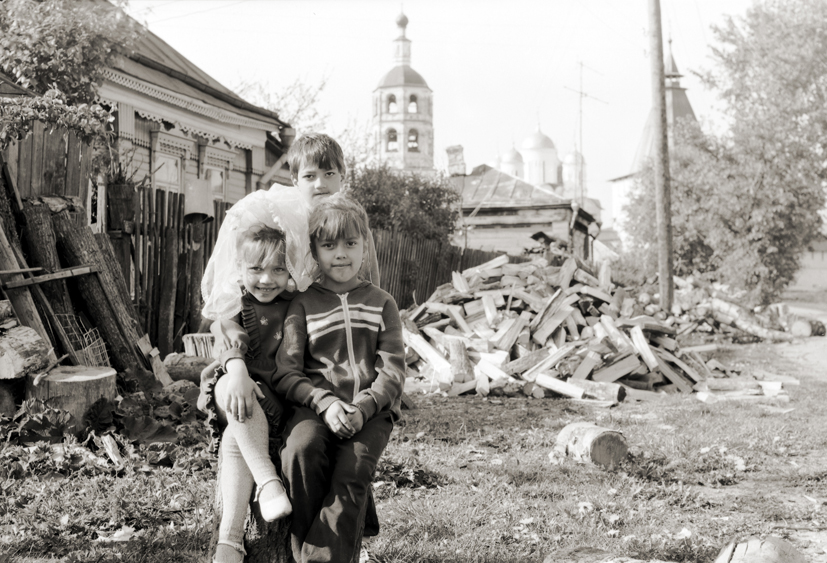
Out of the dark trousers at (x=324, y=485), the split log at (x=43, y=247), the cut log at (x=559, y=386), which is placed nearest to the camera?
the dark trousers at (x=324, y=485)

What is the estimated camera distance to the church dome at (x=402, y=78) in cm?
7995

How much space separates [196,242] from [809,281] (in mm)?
55831

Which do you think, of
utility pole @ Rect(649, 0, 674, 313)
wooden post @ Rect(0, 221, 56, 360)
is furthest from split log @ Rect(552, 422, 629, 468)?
utility pole @ Rect(649, 0, 674, 313)

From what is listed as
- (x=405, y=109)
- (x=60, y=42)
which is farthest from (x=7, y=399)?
(x=405, y=109)

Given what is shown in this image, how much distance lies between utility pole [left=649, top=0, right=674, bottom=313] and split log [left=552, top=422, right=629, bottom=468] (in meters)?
10.4

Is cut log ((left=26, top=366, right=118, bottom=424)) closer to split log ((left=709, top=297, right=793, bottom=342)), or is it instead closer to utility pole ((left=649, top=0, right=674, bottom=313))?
utility pole ((left=649, top=0, right=674, bottom=313))

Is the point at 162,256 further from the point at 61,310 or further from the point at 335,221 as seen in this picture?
the point at 335,221

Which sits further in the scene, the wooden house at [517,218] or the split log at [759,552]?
the wooden house at [517,218]

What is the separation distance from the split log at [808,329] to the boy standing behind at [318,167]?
56.3ft

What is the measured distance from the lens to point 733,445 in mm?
6383

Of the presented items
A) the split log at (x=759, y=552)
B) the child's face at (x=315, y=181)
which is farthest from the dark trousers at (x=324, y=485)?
the split log at (x=759, y=552)

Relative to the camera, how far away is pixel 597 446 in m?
5.47

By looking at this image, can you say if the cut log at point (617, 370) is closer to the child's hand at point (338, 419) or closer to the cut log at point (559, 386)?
the cut log at point (559, 386)

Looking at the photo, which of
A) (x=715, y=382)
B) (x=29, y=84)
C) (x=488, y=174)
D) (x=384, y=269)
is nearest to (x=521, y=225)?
(x=488, y=174)
